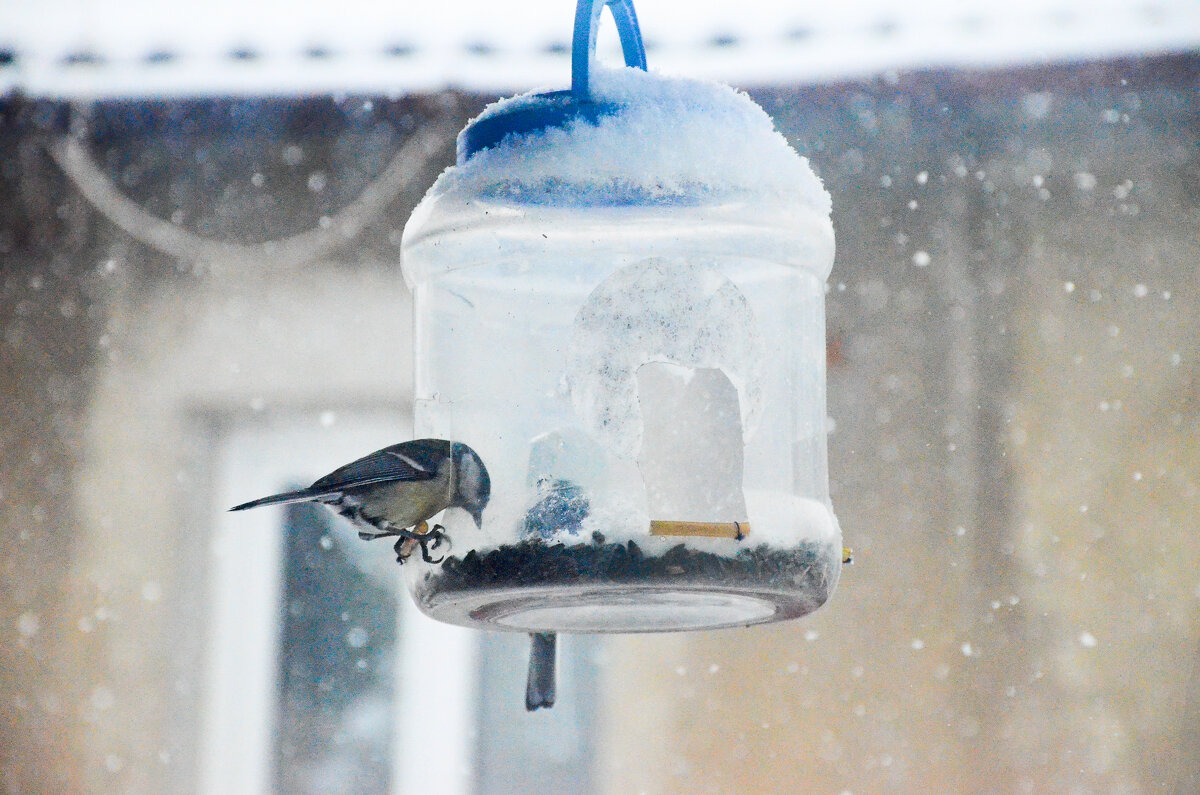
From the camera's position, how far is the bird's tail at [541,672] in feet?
7.21

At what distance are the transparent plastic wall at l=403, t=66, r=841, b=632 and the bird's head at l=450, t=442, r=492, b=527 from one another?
0.02 meters

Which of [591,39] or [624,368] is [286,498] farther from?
[591,39]

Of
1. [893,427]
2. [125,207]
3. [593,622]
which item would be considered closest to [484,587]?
[593,622]

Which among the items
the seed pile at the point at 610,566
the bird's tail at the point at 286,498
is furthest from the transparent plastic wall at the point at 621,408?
the bird's tail at the point at 286,498

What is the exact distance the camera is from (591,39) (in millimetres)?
1813

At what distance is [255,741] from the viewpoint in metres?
4.47

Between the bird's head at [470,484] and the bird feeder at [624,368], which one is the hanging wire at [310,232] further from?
the bird's head at [470,484]

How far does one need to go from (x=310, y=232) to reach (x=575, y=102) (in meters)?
2.77

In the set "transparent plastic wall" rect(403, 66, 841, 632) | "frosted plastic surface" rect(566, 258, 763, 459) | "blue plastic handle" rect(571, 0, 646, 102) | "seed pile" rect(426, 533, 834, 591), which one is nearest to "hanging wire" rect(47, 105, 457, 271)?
"transparent plastic wall" rect(403, 66, 841, 632)

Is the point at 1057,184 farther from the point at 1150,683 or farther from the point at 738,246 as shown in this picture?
the point at 738,246

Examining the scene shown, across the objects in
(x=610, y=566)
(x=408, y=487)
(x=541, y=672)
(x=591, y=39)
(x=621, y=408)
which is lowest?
(x=541, y=672)

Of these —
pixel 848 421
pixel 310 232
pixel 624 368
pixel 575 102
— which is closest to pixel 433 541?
pixel 624 368

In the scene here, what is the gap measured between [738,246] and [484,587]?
597 mm

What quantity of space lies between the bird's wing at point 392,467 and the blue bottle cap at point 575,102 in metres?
0.41
